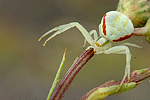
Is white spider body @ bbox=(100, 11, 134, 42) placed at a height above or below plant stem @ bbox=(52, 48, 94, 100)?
above

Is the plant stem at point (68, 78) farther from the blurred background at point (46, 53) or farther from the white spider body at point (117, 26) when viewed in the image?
the blurred background at point (46, 53)

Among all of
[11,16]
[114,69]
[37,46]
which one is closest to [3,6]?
[11,16]

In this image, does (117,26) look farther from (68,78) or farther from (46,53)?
(46,53)

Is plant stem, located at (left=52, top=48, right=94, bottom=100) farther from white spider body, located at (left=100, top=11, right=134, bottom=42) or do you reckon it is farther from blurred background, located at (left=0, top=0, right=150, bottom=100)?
blurred background, located at (left=0, top=0, right=150, bottom=100)

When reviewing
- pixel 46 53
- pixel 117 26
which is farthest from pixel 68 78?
pixel 46 53

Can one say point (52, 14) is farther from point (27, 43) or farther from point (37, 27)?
point (27, 43)

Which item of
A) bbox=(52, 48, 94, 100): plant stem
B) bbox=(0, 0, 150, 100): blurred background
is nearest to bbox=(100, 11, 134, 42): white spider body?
bbox=(52, 48, 94, 100): plant stem

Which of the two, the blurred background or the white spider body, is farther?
the blurred background

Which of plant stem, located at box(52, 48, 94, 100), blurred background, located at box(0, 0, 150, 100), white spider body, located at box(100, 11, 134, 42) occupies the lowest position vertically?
plant stem, located at box(52, 48, 94, 100)
